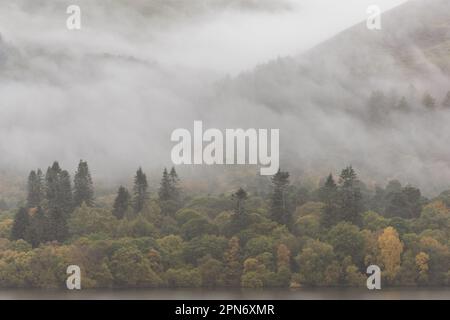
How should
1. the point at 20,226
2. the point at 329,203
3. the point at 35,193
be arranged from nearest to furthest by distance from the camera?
1. the point at 20,226
2. the point at 329,203
3. the point at 35,193

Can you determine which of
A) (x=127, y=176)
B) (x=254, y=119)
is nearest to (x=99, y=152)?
(x=127, y=176)

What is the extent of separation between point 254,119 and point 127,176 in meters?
42.1

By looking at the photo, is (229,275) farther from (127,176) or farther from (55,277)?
(127,176)

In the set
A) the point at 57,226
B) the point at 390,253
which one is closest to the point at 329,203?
the point at 390,253

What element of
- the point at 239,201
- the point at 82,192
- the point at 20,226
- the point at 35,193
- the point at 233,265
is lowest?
the point at 233,265

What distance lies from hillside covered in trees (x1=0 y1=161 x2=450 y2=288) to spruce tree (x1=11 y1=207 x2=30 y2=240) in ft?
0.66

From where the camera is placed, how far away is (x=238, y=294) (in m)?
98.9

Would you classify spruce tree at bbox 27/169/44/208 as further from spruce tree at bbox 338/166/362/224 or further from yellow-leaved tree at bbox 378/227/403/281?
yellow-leaved tree at bbox 378/227/403/281

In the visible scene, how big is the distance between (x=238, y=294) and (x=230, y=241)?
44.3 feet

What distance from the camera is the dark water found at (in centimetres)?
9438

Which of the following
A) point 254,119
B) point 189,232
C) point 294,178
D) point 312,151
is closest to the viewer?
point 189,232

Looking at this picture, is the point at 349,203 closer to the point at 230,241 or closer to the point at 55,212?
the point at 230,241

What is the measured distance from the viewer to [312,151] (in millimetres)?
181750

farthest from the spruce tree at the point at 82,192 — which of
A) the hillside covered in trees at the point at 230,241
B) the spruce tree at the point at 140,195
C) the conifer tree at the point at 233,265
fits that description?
the conifer tree at the point at 233,265
